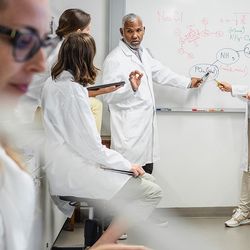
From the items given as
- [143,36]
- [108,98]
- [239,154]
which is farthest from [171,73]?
[239,154]

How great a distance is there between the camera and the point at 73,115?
1.93 meters

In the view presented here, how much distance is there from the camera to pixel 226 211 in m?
3.31

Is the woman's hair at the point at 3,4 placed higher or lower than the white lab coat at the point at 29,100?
higher

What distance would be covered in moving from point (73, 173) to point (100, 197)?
0.18 m

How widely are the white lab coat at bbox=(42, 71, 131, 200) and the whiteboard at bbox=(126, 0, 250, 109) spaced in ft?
4.05

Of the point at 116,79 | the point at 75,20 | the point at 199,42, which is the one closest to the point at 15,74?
the point at 75,20

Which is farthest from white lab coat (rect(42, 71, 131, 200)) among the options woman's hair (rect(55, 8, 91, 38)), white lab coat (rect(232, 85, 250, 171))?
white lab coat (rect(232, 85, 250, 171))

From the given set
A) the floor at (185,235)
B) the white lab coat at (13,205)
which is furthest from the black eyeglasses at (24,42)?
the floor at (185,235)

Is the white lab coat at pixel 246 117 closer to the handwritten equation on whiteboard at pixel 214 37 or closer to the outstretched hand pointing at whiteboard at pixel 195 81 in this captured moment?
the handwritten equation on whiteboard at pixel 214 37

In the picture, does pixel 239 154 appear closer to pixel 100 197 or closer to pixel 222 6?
pixel 222 6

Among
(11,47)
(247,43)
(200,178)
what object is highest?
(247,43)

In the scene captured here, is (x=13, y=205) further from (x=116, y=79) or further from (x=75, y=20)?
(x=116, y=79)

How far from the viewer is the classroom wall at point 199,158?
318 cm

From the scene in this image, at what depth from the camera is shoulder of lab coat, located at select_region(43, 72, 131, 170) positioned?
193 centimetres
